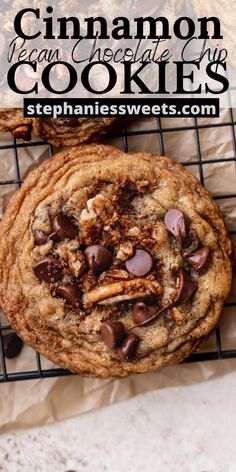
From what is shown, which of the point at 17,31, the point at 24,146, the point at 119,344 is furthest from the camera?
the point at 24,146

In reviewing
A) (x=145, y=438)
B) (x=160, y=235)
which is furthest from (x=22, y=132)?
(x=145, y=438)

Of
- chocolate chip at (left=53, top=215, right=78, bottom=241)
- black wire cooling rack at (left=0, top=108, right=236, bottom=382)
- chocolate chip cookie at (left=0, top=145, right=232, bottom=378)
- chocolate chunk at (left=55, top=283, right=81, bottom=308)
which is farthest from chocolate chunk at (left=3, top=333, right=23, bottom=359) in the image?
chocolate chip at (left=53, top=215, right=78, bottom=241)

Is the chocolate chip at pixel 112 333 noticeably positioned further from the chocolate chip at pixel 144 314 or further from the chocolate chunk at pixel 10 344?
the chocolate chunk at pixel 10 344

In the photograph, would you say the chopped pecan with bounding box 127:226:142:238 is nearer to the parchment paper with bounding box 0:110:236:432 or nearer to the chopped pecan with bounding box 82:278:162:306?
the chopped pecan with bounding box 82:278:162:306

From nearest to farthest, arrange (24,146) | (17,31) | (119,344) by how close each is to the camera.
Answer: (119,344)
(17,31)
(24,146)

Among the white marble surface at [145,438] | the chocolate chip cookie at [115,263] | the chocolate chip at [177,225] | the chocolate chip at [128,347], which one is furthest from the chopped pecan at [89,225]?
the white marble surface at [145,438]

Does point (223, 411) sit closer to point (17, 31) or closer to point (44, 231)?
point (44, 231)

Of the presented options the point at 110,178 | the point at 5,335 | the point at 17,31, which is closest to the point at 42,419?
the point at 5,335
